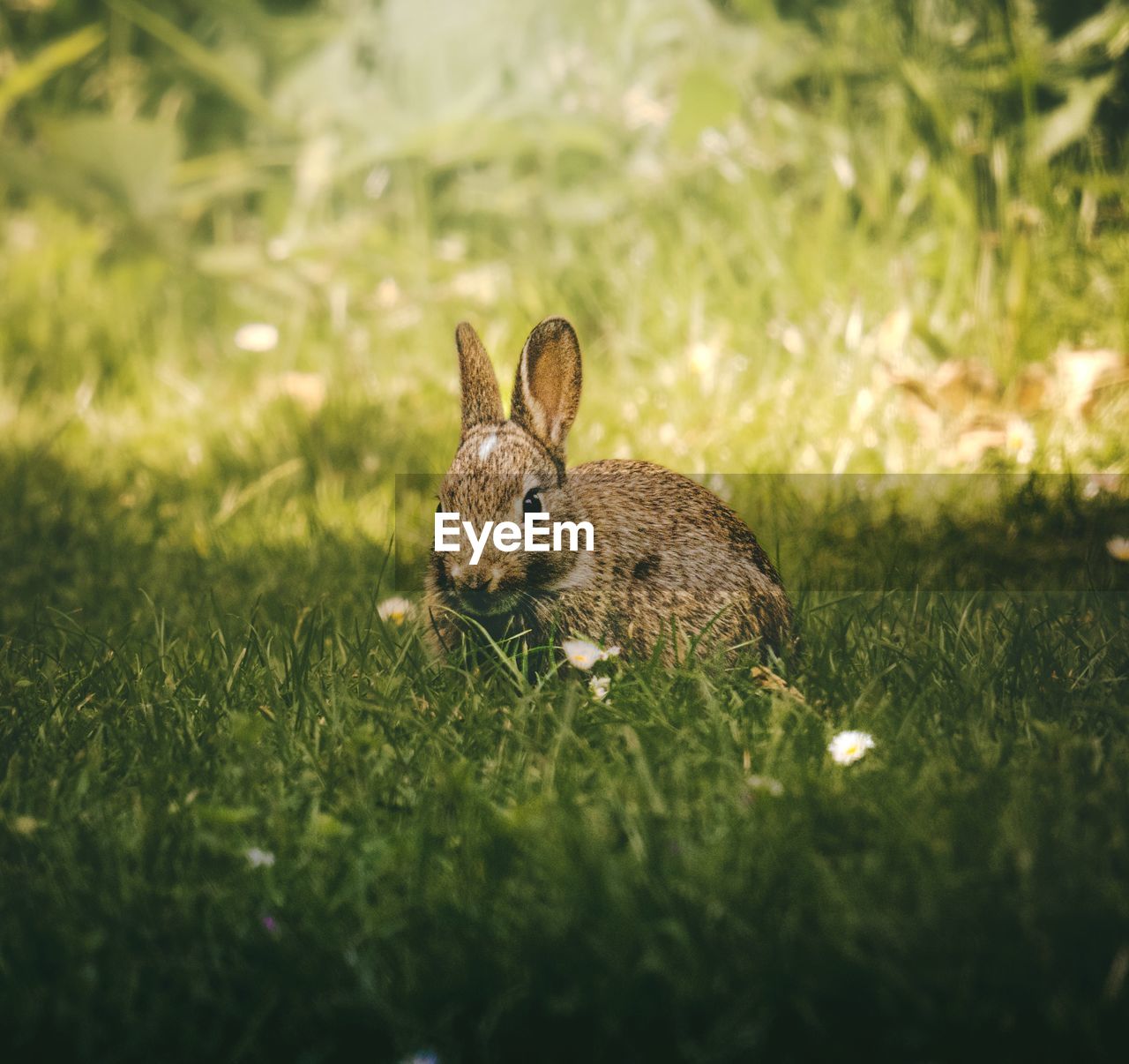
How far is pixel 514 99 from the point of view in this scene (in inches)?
224

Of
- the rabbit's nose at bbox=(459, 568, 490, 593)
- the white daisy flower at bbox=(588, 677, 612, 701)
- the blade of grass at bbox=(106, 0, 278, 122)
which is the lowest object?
the white daisy flower at bbox=(588, 677, 612, 701)

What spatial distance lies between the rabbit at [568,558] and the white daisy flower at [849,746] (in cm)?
35

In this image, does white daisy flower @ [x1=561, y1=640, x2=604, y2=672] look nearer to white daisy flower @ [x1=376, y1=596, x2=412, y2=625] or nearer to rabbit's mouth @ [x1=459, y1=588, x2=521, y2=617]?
rabbit's mouth @ [x1=459, y1=588, x2=521, y2=617]

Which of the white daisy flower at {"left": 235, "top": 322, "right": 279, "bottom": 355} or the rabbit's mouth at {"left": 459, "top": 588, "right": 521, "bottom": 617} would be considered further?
the white daisy flower at {"left": 235, "top": 322, "right": 279, "bottom": 355}

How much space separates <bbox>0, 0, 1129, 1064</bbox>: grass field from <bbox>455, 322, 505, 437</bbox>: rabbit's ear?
45 cm

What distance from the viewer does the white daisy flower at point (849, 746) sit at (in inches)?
83.6

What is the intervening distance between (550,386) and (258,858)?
110 cm

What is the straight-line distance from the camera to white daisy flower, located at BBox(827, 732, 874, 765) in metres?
2.12

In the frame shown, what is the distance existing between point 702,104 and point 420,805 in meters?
3.60

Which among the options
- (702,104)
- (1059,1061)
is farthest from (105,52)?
(1059,1061)

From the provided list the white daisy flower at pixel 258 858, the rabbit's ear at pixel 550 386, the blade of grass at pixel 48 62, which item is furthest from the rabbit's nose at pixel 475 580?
the blade of grass at pixel 48 62

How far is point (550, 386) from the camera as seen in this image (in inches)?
103

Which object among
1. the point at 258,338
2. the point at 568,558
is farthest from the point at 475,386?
the point at 258,338

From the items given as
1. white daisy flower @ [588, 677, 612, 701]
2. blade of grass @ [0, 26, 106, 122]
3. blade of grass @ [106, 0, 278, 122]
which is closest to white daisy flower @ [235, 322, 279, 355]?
blade of grass @ [106, 0, 278, 122]
